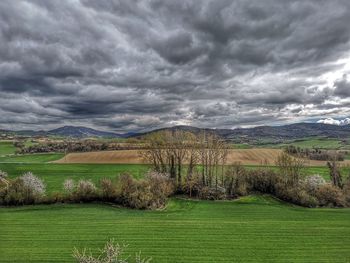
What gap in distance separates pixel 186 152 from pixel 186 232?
147 ft

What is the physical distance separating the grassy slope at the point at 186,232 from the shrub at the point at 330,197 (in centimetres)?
698

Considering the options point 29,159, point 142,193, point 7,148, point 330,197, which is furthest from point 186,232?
point 7,148

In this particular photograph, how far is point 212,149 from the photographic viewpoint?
82.1 m

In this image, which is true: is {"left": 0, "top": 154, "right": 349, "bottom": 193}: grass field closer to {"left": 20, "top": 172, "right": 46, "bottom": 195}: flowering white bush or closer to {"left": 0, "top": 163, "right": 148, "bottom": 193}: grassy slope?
{"left": 0, "top": 163, "right": 148, "bottom": 193}: grassy slope

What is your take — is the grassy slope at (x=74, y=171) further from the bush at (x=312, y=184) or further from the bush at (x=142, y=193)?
the bush at (x=312, y=184)

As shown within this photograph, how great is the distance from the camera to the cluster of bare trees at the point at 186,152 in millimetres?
81125

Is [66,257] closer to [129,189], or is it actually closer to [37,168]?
[129,189]

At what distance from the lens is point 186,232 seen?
40.2m

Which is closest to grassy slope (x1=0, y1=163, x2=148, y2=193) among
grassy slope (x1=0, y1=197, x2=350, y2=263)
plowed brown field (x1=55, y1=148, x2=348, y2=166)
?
plowed brown field (x1=55, y1=148, x2=348, y2=166)

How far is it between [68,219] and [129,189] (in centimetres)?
1483

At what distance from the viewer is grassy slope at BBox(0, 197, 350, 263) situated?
107ft

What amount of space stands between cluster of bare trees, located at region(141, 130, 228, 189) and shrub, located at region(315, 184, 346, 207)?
82.3ft

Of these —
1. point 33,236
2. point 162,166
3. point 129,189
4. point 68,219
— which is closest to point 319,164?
point 162,166

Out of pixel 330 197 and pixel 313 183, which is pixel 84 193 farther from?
pixel 330 197
